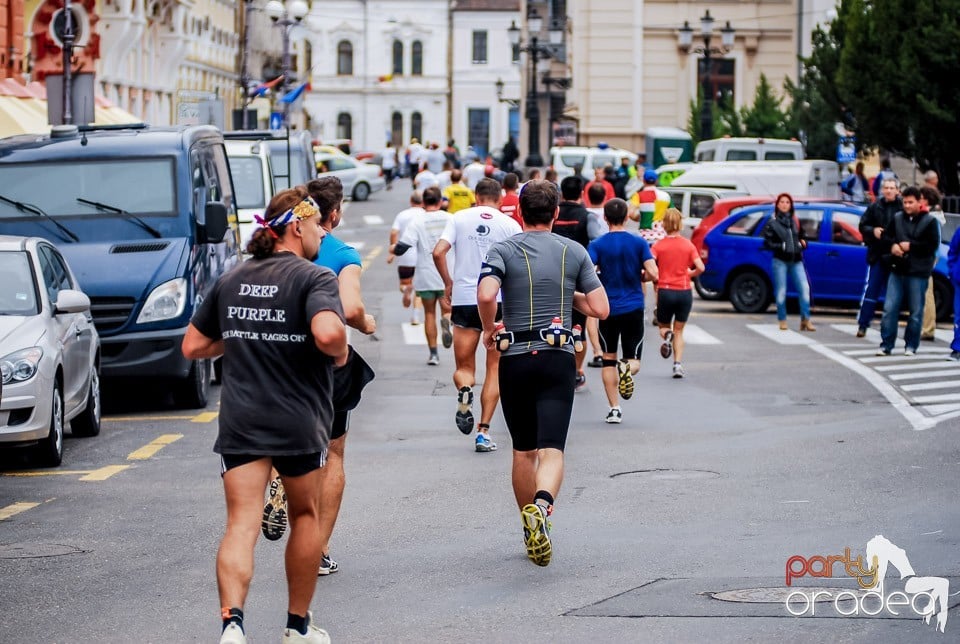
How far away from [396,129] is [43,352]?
112 m

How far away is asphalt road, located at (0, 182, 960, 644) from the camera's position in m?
7.21

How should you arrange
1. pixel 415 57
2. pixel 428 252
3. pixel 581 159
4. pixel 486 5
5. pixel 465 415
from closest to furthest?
pixel 465 415, pixel 428 252, pixel 581 159, pixel 486 5, pixel 415 57

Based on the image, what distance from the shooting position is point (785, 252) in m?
22.7

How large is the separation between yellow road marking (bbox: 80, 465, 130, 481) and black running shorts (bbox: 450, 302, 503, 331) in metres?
2.63

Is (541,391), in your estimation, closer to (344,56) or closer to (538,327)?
(538,327)

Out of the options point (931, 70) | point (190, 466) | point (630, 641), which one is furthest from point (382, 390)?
point (931, 70)

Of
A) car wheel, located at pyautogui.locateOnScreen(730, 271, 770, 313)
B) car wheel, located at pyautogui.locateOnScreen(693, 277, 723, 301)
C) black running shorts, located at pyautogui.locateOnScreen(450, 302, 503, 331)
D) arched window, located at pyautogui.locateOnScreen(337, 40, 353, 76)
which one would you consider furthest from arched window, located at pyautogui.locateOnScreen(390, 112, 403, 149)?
black running shorts, located at pyautogui.locateOnScreen(450, 302, 503, 331)

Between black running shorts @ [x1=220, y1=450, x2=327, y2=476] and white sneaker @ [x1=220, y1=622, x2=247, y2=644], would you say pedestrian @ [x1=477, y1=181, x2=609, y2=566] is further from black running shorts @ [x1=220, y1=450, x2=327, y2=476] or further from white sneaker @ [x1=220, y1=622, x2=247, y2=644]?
white sneaker @ [x1=220, y1=622, x2=247, y2=644]

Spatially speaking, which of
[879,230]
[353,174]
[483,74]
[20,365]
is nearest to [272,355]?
[20,365]

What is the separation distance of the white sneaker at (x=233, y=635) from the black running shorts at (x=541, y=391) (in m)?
2.64

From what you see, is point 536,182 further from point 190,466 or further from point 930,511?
point 190,466

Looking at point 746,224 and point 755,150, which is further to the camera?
point 755,150

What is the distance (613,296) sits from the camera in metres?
14.3

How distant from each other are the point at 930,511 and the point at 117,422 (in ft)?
23.7
